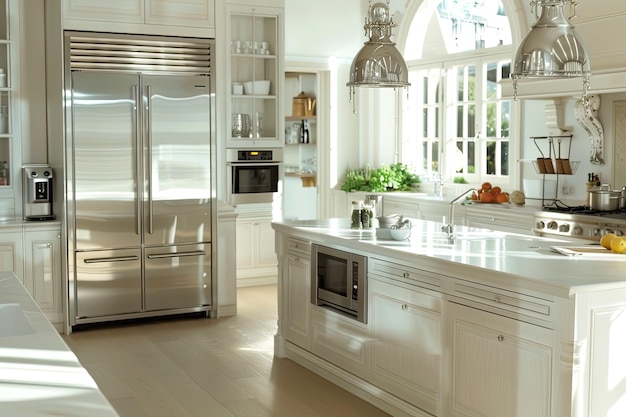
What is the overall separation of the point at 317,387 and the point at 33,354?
2.78m

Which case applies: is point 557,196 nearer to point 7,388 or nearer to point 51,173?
point 51,173

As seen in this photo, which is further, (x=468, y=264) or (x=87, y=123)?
(x=87, y=123)

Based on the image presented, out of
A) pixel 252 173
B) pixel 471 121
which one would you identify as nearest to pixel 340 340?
pixel 252 173

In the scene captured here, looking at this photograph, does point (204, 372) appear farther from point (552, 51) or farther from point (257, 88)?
point (257, 88)

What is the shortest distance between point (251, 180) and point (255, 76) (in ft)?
3.28

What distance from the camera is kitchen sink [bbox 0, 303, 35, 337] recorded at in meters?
3.00

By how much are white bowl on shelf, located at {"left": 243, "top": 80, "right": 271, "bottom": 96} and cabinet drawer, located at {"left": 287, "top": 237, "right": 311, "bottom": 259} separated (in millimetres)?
2473

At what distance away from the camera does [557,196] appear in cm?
Answer: 732

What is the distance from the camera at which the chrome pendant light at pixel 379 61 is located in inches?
185

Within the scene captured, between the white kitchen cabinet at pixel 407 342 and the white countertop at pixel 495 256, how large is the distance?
0.67 feet

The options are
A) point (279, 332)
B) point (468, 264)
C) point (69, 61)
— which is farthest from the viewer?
point (69, 61)

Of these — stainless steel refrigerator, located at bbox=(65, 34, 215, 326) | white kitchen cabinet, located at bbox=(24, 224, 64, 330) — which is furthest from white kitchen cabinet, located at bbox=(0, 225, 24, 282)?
stainless steel refrigerator, located at bbox=(65, 34, 215, 326)

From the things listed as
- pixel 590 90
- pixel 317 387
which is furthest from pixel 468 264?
pixel 590 90

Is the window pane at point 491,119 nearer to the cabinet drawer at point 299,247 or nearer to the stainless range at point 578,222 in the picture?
the stainless range at point 578,222
